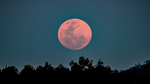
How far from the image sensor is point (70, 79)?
90.4ft

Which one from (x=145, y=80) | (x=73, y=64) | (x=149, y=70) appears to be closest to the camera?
(x=145, y=80)

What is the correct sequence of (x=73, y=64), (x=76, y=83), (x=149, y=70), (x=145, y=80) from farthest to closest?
(x=149, y=70) → (x=73, y=64) → (x=76, y=83) → (x=145, y=80)

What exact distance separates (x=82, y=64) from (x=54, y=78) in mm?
19533

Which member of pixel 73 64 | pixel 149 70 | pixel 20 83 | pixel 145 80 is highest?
pixel 149 70

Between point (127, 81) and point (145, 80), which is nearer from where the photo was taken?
point (145, 80)

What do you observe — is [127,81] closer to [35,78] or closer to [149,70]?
[35,78]

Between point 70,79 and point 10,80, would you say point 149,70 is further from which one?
point 10,80

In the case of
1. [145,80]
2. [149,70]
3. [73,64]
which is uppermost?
[149,70]

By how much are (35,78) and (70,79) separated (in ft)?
28.1

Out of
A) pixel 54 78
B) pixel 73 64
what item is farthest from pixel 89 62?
A: pixel 54 78

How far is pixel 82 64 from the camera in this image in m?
45.6

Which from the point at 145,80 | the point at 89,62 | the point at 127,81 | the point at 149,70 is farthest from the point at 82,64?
the point at 149,70

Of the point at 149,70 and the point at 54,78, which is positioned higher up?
the point at 149,70

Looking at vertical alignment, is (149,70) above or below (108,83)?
above
